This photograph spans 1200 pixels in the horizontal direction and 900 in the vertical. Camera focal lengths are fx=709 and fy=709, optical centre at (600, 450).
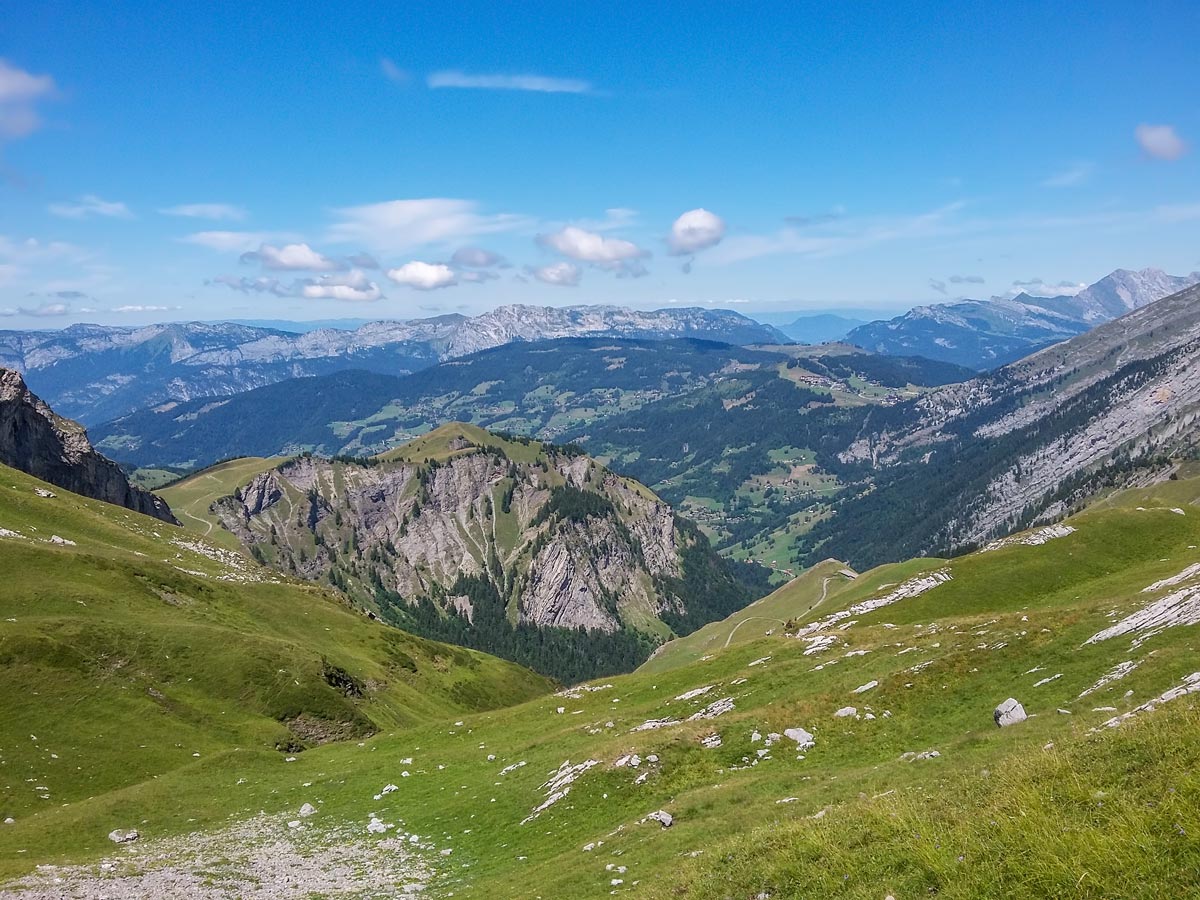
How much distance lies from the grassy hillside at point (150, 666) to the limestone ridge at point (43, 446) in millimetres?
58018

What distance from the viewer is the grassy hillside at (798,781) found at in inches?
583

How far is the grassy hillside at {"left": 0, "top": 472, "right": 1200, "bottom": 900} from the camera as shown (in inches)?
583

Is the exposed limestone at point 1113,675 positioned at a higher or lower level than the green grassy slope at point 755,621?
higher

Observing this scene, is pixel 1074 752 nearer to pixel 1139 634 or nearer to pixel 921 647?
pixel 1139 634

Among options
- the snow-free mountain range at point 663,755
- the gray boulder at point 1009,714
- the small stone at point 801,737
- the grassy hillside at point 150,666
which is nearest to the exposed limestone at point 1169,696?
the snow-free mountain range at point 663,755

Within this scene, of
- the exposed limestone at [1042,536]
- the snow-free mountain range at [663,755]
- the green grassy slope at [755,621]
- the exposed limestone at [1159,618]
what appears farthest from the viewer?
the green grassy slope at [755,621]

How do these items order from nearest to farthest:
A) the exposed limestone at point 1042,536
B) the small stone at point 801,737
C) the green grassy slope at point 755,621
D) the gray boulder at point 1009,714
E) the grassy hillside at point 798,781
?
the grassy hillside at point 798,781, the gray boulder at point 1009,714, the small stone at point 801,737, the exposed limestone at point 1042,536, the green grassy slope at point 755,621

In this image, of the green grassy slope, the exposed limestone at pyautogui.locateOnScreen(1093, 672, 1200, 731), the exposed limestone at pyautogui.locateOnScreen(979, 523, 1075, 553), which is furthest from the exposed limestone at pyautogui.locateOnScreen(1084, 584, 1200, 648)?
the green grassy slope

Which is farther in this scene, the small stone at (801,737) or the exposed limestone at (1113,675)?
the small stone at (801,737)

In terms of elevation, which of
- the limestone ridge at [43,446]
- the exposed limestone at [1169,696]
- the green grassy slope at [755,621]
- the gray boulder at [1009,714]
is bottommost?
the green grassy slope at [755,621]

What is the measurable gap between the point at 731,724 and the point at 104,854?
36.1 metres

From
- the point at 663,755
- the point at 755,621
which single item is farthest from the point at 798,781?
the point at 755,621

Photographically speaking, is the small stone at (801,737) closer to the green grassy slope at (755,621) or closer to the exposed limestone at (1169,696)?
the exposed limestone at (1169,696)

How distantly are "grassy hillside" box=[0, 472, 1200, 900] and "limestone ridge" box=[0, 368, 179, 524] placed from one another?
145 m
